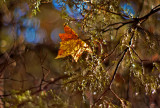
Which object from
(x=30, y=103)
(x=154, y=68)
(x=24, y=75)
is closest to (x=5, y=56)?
(x=24, y=75)

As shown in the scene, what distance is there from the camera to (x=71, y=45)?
0.45m

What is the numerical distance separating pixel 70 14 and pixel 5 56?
0.23 m

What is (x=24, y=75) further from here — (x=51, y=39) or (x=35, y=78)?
(x=51, y=39)

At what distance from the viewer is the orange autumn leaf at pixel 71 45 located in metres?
0.44

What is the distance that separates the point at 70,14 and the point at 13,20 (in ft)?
0.67

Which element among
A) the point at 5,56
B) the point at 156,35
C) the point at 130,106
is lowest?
the point at 130,106

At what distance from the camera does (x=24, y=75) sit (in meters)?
0.51

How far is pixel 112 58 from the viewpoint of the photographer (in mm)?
468

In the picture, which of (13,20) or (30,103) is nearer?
(30,103)

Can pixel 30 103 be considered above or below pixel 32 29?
below

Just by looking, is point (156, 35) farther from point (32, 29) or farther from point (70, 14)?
point (32, 29)

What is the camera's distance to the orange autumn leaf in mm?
441

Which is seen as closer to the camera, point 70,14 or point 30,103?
point 30,103

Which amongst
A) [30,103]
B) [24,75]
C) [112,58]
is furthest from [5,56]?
[112,58]
